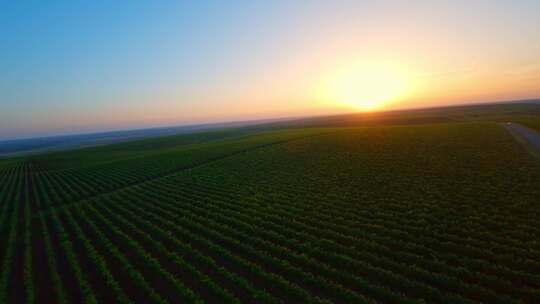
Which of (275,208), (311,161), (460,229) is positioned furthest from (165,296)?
(311,161)

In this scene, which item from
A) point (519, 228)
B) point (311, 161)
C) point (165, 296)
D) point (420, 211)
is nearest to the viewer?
point (165, 296)

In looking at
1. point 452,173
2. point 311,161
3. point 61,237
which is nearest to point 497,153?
point 452,173

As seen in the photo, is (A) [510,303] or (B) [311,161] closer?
(A) [510,303]

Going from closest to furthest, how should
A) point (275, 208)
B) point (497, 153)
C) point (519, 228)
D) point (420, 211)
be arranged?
1. point (519, 228)
2. point (420, 211)
3. point (275, 208)
4. point (497, 153)

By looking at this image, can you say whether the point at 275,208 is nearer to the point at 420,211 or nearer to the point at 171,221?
the point at 171,221

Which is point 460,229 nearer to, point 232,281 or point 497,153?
point 232,281

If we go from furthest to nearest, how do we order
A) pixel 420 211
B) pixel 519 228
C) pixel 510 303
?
pixel 420 211 → pixel 519 228 → pixel 510 303
